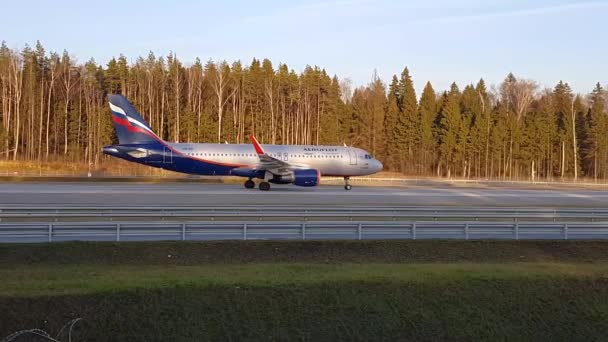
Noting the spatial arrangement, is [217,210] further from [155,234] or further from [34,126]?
[34,126]

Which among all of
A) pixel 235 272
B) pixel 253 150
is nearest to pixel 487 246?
pixel 235 272

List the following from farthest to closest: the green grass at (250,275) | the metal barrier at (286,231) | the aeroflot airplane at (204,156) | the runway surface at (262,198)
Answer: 1. the aeroflot airplane at (204,156)
2. the runway surface at (262,198)
3. the metal barrier at (286,231)
4. the green grass at (250,275)

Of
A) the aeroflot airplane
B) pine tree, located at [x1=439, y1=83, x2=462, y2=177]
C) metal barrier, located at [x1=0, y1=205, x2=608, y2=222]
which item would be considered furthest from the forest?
metal barrier, located at [x1=0, y1=205, x2=608, y2=222]

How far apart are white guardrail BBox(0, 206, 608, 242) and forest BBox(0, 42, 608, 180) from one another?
51.3 metres

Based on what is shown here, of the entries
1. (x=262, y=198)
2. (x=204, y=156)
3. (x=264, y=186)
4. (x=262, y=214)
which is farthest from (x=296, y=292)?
(x=204, y=156)

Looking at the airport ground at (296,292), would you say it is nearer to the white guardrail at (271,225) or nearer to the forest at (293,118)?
the white guardrail at (271,225)

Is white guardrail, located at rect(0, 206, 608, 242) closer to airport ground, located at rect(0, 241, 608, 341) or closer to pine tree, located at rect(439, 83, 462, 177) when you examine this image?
airport ground, located at rect(0, 241, 608, 341)

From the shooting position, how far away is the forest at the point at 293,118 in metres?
76.9

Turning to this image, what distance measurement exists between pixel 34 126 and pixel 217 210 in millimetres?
58546

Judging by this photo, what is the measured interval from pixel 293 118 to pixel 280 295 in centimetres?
7293

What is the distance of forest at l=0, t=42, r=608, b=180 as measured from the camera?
76.9 meters

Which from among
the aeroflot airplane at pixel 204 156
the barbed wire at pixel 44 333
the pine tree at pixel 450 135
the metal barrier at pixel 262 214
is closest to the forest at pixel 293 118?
the pine tree at pixel 450 135

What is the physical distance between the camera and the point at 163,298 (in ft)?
42.9

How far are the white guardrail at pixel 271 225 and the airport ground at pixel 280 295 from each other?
4.47ft
